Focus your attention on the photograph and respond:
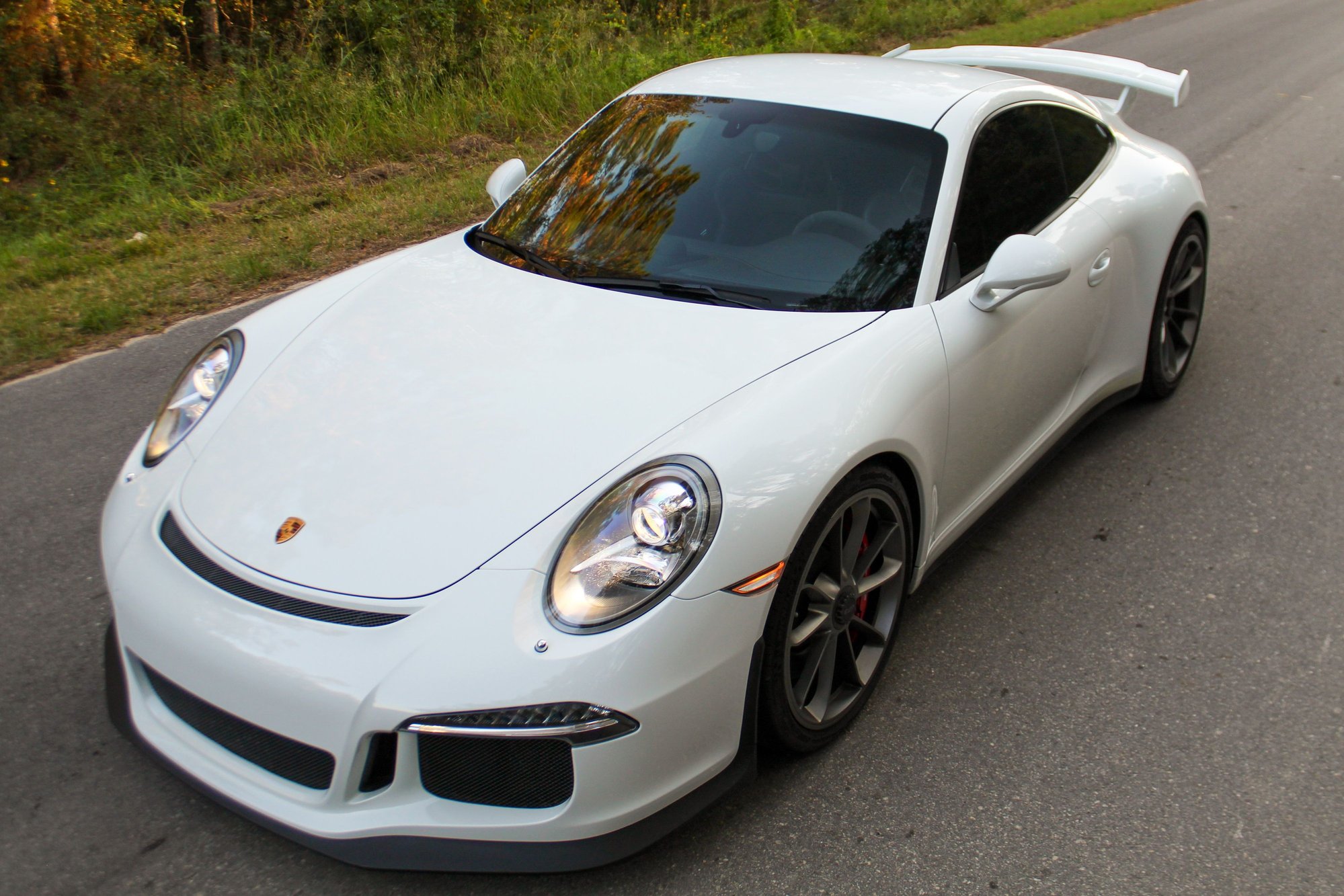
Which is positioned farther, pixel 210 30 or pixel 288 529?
pixel 210 30

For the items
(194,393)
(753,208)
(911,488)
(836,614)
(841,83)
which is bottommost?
(836,614)

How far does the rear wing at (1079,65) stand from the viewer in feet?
14.5

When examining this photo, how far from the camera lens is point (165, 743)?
7.84ft

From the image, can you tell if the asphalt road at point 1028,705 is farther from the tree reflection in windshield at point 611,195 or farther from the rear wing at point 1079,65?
the tree reflection in windshield at point 611,195

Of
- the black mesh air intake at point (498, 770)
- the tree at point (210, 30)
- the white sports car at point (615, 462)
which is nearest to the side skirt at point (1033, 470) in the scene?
the white sports car at point (615, 462)

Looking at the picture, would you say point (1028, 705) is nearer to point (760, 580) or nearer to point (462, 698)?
point (760, 580)

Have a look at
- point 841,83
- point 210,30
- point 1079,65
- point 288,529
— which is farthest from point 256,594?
point 210,30

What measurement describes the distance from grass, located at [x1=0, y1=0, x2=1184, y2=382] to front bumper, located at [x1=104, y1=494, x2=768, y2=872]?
346 centimetres

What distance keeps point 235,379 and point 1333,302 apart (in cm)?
506

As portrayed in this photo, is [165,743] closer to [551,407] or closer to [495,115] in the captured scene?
[551,407]

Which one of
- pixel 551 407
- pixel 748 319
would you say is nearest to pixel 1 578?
pixel 551 407

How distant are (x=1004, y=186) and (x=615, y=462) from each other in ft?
5.59

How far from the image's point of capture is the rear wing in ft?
14.5

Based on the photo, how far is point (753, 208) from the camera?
3225 millimetres
